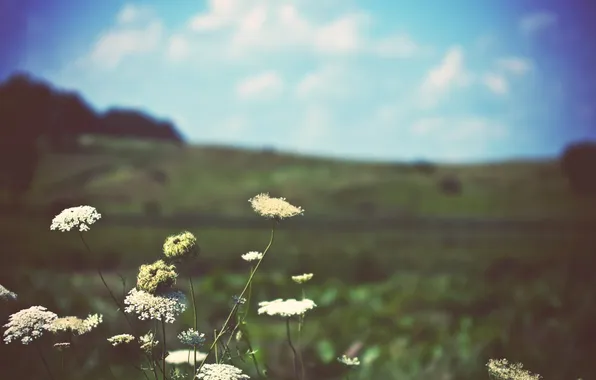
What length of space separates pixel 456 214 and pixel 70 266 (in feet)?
45.9

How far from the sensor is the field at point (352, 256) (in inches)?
167

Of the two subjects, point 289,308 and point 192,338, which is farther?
point 289,308

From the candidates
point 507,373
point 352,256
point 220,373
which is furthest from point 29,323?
point 352,256

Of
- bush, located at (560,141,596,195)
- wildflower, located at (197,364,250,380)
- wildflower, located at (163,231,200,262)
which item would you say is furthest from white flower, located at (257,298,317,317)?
bush, located at (560,141,596,195)

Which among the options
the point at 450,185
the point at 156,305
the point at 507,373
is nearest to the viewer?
the point at 156,305

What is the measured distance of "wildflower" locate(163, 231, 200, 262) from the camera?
141 centimetres

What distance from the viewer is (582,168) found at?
17.5m

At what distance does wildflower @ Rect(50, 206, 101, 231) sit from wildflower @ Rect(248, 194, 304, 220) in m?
0.47

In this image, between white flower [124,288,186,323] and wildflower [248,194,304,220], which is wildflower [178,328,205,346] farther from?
wildflower [248,194,304,220]

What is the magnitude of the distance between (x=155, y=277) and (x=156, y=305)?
0.07 metres

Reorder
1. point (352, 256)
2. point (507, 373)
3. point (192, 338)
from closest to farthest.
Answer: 1. point (192, 338)
2. point (507, 373)
3. point (352, 256)

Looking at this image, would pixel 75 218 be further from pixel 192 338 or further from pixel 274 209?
pixel 274 209

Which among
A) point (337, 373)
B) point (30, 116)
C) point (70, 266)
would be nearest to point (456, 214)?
point (70, 266)

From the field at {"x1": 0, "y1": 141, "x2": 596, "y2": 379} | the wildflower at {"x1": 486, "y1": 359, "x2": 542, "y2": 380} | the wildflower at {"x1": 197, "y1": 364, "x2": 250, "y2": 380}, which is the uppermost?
the wildflower at {"x1": 197, "y1": 364, "x2": 250, "y2": 380}
